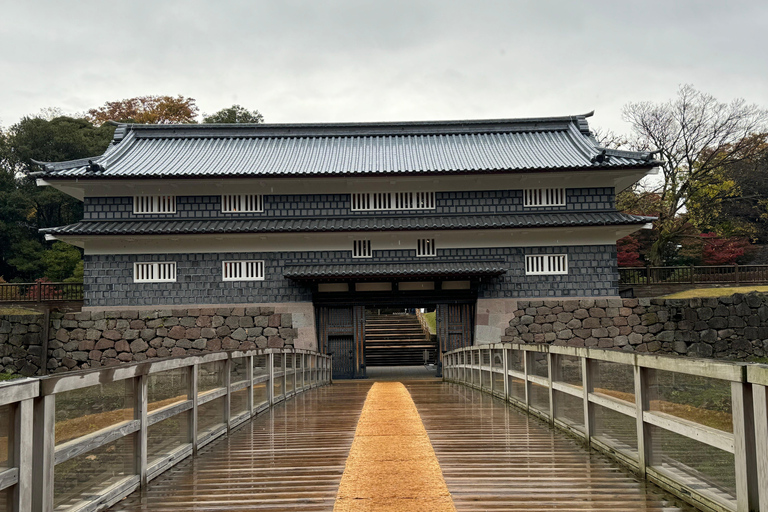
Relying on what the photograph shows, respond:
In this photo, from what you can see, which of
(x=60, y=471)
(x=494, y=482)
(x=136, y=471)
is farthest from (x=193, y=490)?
(x=494, y=482)

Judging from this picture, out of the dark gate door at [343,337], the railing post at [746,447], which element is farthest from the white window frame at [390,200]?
the railing post at [746,447]

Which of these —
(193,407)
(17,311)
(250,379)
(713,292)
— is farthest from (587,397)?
(17,311)

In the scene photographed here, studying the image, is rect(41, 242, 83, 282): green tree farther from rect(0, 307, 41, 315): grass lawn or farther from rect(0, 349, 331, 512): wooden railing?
rect(0, 349, 331, 512): wooden railing

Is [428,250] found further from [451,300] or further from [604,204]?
[604,204]

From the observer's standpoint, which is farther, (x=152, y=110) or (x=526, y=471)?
(x=152, y=110)

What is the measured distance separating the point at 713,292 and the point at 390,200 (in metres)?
12.8

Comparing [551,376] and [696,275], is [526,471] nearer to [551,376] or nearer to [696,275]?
[551,376]

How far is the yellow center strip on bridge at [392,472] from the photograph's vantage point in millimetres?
4453

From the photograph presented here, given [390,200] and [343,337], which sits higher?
[390,200]

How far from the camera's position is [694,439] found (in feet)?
13.9

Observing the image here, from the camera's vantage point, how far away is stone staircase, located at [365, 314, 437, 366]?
104 ft

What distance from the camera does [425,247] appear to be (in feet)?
79.0

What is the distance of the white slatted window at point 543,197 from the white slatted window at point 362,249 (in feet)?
19.6

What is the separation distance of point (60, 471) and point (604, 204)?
2293 centimetres
